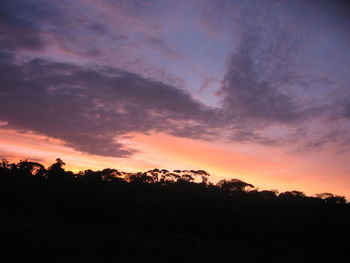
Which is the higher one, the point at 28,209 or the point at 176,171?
the point at 176,171

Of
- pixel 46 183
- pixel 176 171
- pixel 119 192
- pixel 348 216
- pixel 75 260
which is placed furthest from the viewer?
pixel 176 171

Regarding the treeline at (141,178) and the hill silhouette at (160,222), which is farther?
the treeline at (141,178)

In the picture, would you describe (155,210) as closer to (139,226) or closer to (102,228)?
(139,226)

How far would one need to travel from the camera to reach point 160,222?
3725 cm

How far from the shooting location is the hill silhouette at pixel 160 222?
25.3m

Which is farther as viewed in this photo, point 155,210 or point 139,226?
point 155,210

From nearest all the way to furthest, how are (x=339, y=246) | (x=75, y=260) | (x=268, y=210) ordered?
(x=75, y=260) < (x=339, y=246) < (x=268, y=210)

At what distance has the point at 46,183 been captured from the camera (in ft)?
173

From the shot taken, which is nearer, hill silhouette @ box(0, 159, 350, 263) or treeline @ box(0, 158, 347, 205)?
hill silhouette @ box(0, 159, 350, 263)

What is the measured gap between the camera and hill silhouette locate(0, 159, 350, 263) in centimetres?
2530

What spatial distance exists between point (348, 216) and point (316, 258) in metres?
11.4

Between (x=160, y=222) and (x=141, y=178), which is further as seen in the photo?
(x=141, y=178)

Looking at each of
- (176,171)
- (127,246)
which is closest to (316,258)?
(127,246)

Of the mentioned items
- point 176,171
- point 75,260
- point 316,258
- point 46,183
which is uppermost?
point 176,171
